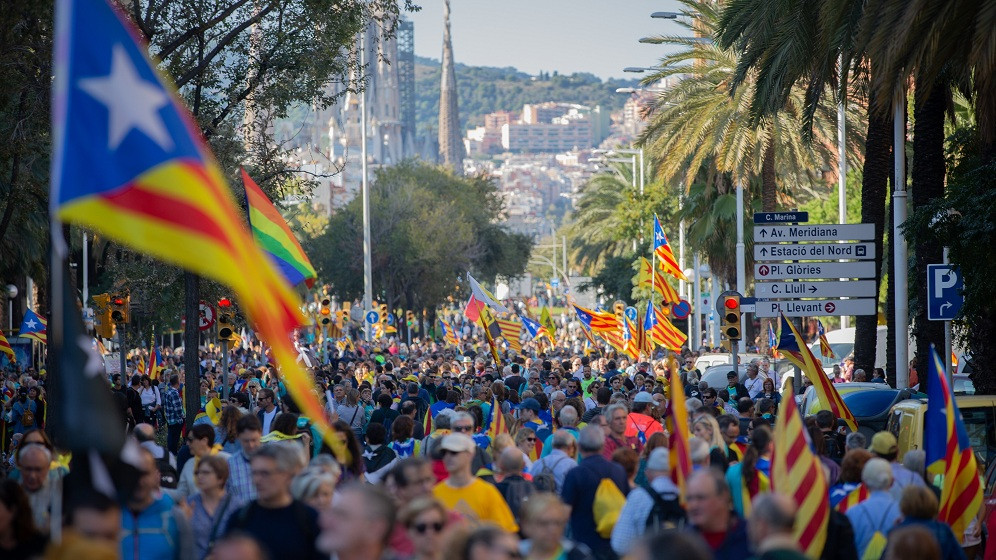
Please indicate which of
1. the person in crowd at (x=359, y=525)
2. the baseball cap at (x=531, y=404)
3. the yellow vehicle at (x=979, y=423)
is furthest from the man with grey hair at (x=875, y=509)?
the baseball cap at (x=531, y=404)

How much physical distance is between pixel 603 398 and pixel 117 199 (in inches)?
407

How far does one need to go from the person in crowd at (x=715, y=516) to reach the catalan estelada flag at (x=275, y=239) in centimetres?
594

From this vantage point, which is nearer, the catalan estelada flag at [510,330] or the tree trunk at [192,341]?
the tree trunk at [192,341]

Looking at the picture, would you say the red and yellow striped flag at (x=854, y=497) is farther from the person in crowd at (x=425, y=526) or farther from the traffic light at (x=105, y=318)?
the traffic light at (x=105, y=318)

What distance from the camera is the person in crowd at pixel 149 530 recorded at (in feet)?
23.1

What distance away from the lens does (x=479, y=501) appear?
7805 millimetres

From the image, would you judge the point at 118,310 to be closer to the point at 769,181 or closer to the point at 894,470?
the point at 894,470

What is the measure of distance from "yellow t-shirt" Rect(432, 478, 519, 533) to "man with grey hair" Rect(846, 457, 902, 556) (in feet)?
6.36

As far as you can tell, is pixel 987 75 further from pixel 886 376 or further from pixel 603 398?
pixel 886 376

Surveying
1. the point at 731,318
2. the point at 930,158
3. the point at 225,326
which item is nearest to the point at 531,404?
the point at 731,318

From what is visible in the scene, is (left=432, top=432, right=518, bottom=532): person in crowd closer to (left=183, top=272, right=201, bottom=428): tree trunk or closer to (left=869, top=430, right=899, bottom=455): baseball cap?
(left=869, top=430, right=899, bottom=455): baseball cap

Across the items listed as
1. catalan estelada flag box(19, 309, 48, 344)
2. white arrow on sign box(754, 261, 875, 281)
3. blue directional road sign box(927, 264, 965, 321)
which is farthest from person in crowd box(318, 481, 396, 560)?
catalan estelada flag box(19, 309, 48, 344)

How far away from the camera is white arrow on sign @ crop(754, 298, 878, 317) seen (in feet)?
66.3

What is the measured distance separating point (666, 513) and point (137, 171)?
3436mm
